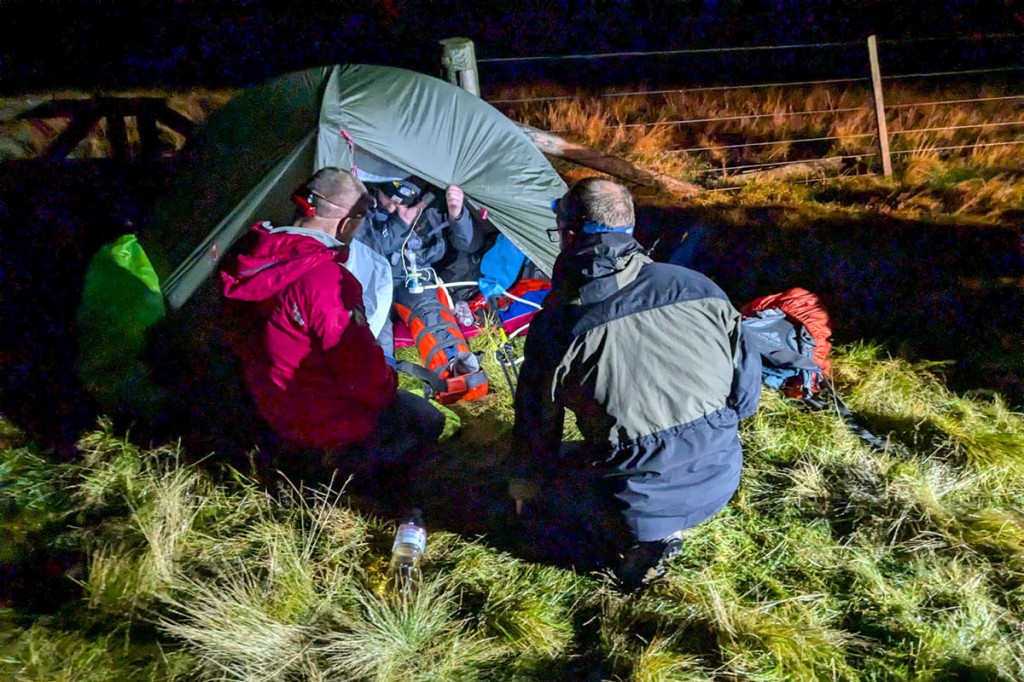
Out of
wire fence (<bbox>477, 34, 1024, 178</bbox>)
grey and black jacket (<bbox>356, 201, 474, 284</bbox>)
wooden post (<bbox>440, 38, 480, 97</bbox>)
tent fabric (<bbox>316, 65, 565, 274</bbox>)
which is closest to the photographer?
tent fabric (<bbox>316, 65, 565, 274</bbox>)

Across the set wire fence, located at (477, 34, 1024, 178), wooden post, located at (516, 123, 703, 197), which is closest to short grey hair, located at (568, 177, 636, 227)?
wooden post, located at (516, 123, 703, 197)

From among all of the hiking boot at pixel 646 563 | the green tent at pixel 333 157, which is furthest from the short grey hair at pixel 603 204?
the green tent at pixel 333 157

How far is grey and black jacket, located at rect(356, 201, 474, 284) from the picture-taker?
15.4 feet

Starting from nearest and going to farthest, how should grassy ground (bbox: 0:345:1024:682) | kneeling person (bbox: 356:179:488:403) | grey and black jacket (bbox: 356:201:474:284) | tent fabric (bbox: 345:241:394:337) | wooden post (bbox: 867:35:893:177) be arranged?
grassy ground (bbox: 0:345:1024:682) < tent fabric (bbox: 345:241:394:337) < kneeling person (bbox: 356:179:488:403) < grey and black jacket (bbox: 356:201:474:284) < wooden post (bbox: 867:35:893:177)

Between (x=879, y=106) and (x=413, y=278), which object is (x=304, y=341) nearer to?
(x=413, y=278)

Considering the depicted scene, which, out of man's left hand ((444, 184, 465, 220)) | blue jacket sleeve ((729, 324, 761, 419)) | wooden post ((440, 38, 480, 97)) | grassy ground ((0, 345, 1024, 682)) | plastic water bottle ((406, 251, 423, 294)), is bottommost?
grassy ground ((0, 345, 1024, 682))

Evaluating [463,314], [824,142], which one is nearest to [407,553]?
[463,314]

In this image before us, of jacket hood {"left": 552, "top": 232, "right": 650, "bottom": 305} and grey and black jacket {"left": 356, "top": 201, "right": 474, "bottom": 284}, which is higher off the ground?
jacket hood {"left": 552, "top": 232, "right": 650, "bottom": 305}

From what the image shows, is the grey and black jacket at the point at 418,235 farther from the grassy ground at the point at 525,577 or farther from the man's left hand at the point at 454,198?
the grassy ground at the point at 525,577

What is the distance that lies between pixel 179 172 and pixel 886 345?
4761 mm

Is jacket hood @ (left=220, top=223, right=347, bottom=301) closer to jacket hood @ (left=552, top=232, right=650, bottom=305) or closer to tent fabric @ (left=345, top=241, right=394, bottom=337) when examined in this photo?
jacket hood @ (left=552, top=232, right=650, bottom=305)

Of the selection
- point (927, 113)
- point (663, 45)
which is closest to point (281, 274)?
point (927, 113)

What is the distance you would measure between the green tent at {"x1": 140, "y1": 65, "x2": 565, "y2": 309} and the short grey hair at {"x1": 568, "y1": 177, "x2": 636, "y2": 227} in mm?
2291

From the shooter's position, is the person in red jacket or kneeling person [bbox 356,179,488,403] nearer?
the person in red jacket
